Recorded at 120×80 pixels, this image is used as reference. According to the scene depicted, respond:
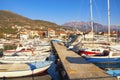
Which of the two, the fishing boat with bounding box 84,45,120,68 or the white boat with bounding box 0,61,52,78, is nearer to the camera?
the white boat with bounding box 0,61,52,78

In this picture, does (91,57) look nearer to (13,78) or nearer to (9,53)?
(13,78)

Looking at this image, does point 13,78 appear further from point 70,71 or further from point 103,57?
point 103,57

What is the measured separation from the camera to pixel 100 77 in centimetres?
1912

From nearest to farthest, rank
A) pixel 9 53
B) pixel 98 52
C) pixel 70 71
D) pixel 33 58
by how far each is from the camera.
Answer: pixel 70 71, pixel 33 58, pixel 98 52, pixel 9 53

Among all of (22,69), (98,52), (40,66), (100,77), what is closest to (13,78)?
(22,69)

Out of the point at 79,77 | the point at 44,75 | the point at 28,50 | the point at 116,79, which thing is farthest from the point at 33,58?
the point at 116,79

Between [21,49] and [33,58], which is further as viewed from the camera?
[21,49]

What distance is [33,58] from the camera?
112 ft

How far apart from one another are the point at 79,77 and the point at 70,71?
2.67 metres

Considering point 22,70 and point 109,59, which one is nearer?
point 22,70

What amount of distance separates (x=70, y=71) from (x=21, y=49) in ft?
83.0

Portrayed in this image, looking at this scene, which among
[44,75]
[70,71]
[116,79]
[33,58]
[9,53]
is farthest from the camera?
[9,53]

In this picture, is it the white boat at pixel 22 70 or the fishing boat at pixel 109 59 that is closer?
the white boat at pixel 22 70

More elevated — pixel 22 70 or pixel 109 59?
pixel 22 70
